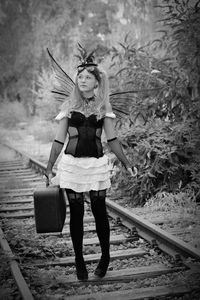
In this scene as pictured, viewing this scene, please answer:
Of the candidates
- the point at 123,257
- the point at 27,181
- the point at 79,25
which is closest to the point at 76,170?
the point at 123,257

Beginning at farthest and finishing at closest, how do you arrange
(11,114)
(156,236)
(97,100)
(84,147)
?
(11,114) < (156,236) < (97,100) < (84,147)

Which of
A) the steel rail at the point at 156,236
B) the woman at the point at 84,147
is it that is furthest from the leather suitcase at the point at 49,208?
the steel rail at the point at 156,236

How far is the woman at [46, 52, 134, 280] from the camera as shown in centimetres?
382

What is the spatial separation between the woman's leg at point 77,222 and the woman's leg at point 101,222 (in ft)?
0.38

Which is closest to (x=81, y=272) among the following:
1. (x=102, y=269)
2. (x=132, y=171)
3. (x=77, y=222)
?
(x=102, y=269)

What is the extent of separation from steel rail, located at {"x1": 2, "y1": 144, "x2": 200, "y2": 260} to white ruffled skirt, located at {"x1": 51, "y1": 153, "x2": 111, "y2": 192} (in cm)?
117

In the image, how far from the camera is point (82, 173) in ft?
12.5

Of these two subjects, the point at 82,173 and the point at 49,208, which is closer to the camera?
the point at 82,173

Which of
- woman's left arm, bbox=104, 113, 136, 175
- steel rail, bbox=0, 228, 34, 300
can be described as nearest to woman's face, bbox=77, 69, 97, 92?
woman's left arm, bbox=104, 113, 136, 175

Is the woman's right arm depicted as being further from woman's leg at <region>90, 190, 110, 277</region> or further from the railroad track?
the railroad track

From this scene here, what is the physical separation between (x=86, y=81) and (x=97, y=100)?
19 cm

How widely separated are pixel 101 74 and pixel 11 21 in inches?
1289

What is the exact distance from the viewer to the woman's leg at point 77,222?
3887 mm

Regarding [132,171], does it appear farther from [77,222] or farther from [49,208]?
[49,208]
